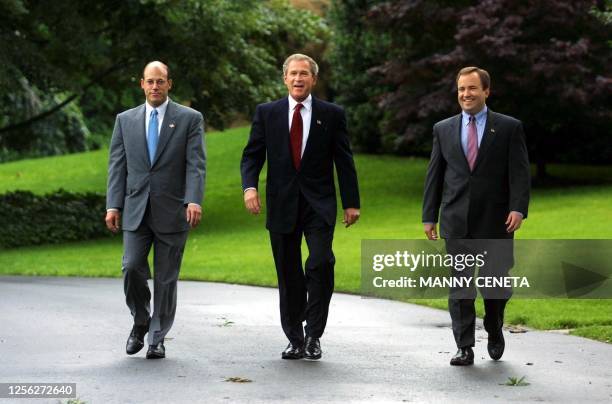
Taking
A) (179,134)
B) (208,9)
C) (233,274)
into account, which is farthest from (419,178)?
(179,134)

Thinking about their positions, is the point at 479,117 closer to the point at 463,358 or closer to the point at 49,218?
the point at 463,358

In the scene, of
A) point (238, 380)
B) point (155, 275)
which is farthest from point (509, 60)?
point (238, 380)

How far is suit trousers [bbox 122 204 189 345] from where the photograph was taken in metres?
9.46

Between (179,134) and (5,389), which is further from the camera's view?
(179,134)

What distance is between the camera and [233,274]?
18625 mm

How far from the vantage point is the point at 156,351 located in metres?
9.37

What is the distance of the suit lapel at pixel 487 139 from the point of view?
9188 mm

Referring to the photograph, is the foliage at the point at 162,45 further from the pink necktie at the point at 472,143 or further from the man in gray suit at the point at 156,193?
the pink necktie at the point at 472,143

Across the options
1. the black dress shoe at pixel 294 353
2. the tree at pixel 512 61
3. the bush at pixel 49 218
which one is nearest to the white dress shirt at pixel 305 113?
the black dress shoe at pixel 294 353

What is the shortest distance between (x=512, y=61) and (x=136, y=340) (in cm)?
2301

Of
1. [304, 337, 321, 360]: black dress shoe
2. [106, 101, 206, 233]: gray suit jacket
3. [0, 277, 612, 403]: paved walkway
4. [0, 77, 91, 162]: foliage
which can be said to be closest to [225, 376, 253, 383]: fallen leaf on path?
[0, 277, 612, 403]: paved walkway

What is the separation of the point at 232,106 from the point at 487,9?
22.6 feet

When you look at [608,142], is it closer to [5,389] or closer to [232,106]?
[232,106]

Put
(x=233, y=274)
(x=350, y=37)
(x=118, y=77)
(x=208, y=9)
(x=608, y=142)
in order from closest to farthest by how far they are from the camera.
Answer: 1. (x=233, y=274)
2. (x=208, y=9)
3. (x=118, y=77)
4. (x=608, y=142)
5. (x=350, y=37)
